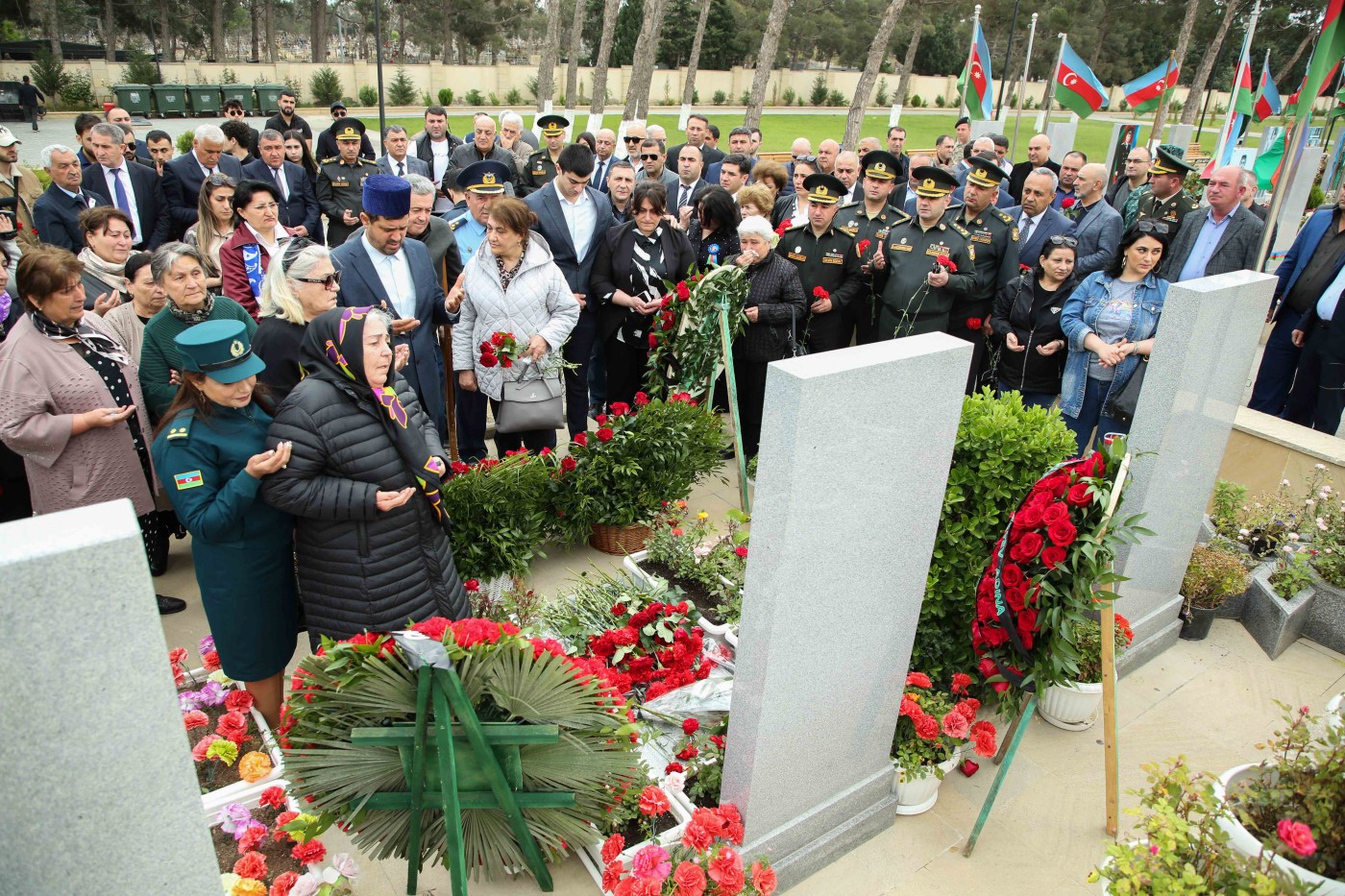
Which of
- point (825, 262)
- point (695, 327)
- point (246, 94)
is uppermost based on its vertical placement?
point (246, 94)

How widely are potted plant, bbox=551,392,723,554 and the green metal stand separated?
2.31 metres

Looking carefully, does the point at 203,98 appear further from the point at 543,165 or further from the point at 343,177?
the point at 543,165

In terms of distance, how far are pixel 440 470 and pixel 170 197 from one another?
6406 mm

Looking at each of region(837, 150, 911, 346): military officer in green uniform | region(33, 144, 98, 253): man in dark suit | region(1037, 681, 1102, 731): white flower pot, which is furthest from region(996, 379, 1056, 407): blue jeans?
region(33, 144, 98, 253): man in dark suit

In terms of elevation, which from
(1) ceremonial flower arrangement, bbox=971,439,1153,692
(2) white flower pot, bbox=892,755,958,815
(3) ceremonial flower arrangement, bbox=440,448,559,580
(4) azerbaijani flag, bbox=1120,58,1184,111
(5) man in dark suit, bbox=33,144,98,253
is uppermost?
(4) azerbaijani flag, bbox=1120,58,1184,111

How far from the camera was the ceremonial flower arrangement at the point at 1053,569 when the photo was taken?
2920mm

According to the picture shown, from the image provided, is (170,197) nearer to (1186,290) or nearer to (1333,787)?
(1186,290)

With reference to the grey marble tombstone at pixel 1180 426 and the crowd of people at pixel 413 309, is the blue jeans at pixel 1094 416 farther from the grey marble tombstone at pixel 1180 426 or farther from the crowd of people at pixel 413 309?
the grey marble tombstone at pixel 1180 426

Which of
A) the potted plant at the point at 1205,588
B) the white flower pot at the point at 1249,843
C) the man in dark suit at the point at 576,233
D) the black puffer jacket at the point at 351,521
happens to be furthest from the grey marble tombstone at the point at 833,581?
the man in dark suit at the point at 576,233

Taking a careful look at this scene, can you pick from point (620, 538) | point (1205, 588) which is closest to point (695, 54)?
point (620, 538)

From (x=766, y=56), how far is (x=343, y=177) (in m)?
15.1

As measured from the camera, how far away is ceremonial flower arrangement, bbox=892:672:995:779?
3225mm

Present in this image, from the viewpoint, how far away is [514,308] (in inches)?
198

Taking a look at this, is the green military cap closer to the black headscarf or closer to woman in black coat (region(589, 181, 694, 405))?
the black headscarf
